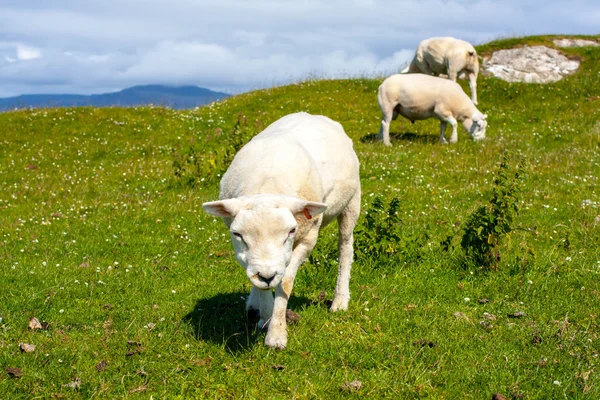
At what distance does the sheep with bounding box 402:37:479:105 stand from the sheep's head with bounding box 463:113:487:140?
4.89 metres

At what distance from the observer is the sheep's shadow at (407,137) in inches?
807

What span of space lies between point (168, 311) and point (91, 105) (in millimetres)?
20546

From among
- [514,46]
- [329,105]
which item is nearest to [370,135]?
[329,105]

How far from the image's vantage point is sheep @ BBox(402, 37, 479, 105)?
80.0ft

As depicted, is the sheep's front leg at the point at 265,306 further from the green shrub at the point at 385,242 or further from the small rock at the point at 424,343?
the green shrub at the point at 385,242

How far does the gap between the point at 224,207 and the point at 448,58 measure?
69.9ft

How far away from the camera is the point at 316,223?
5957mm

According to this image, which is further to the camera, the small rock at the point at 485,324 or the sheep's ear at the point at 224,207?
the small rock at the point at 485,324

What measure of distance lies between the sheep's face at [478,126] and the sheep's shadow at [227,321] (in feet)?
45.3

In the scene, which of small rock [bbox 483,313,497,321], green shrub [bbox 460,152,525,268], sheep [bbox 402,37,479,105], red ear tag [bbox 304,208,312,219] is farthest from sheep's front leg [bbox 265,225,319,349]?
sheep [bbox 402,37,479,105]

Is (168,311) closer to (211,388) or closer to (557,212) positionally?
(211,388)

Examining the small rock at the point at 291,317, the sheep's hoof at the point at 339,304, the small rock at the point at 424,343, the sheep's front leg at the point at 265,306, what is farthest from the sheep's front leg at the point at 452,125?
the sheep's front leg at the point at 265,306

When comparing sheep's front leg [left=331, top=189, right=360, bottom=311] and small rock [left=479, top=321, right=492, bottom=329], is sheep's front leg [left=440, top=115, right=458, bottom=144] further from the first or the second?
small rock [left=479, top=321, right=492, bottom=329]

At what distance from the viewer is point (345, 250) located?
744 centimetres
